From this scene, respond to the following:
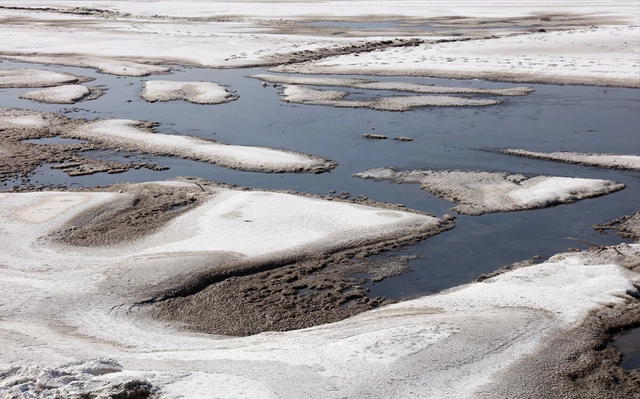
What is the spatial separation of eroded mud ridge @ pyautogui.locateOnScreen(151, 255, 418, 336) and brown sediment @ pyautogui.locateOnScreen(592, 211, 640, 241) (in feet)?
10.7

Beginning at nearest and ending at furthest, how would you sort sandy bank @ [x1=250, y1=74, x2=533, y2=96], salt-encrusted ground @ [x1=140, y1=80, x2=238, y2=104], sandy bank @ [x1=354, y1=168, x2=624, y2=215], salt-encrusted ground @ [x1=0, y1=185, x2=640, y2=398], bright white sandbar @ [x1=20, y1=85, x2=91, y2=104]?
salt-encrusted ground @ [x1=0, y1=185, x2=640, y2=398] < sandy bank @ [x1=354, y1=168, x2=624, y2=215] < salt-encrusted ground @ [x1=140, y1=80, x2=238, y2=104] < bright white sandbar @ [x1=20, y1=85, x2=91, y2=104] < sandy bank @ [x1=250, y1=74, x2=533, y2=96]

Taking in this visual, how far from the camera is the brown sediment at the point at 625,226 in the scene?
10.6 metres

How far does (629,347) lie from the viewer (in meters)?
7.50

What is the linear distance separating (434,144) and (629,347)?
8.48 meters

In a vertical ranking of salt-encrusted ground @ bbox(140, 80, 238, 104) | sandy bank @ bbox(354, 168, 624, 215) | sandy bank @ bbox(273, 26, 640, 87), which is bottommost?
sandy bank @ bbox(354, 168, 624, 215)

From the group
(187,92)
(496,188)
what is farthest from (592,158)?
(187,92)

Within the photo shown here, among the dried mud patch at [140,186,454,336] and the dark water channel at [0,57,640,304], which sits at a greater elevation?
the dark water channel at [0,57,640,304]

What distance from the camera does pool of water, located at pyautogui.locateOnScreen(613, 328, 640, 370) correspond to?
23.6 ft

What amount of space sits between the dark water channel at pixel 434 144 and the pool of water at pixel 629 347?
215cm

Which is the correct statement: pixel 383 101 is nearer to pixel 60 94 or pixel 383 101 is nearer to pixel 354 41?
pixel 60 94

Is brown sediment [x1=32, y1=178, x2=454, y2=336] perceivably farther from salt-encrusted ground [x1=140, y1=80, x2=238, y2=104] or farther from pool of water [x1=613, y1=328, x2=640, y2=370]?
salt-encrusted ground [x1=140, y1=80, x2=238, y2=104]

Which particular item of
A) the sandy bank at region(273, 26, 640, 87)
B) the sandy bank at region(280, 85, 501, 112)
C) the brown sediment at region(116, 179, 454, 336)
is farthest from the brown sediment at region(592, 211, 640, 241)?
the sandy bank at region(273, 26, 640, 87)

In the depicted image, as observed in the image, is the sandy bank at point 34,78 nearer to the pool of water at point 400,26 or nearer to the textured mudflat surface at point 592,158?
Result: the textured mudflat surface at point 592,158

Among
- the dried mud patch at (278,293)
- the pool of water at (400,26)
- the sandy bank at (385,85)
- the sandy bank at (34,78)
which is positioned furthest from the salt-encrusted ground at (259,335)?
the pool of water at (400,26)
